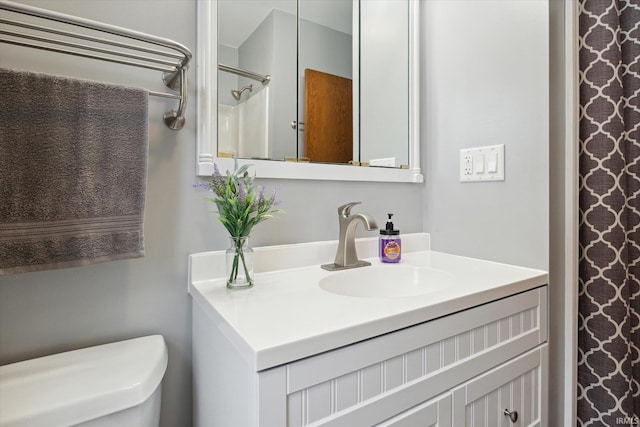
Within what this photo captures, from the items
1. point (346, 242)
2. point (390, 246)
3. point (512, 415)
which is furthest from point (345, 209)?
point (512, 415)

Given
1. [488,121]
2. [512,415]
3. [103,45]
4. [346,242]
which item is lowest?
[512,415]

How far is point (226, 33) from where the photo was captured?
37.8 inches

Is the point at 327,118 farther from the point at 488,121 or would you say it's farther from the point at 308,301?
the point at 308,301

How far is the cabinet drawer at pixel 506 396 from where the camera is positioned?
756 millimetres

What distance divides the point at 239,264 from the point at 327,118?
2.02 ft

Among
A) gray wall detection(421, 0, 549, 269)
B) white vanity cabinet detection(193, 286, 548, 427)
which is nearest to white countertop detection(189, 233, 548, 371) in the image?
white vanity cabinet detection(193, 286, 548, 427)

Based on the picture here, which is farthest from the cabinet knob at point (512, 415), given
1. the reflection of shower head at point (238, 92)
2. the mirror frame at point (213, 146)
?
the reflection of shower head at point (238, 92)

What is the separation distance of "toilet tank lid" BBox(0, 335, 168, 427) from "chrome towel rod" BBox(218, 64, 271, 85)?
2.59 feet

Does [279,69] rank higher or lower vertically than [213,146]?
higher

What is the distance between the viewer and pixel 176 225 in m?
0.89

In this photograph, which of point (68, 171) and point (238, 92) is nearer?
point (68, 171)

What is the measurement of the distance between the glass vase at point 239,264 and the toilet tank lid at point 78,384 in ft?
0.74

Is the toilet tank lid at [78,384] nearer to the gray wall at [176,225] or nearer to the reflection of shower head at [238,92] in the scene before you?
the gray wall at [176,225]

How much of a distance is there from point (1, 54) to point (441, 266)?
51.5 inches
